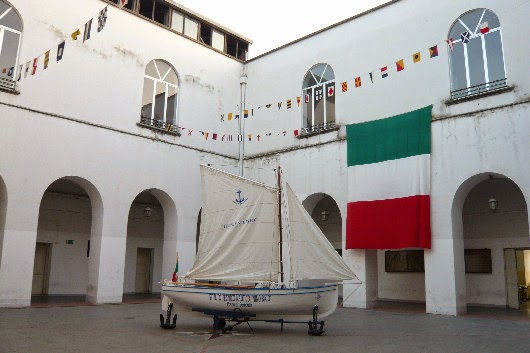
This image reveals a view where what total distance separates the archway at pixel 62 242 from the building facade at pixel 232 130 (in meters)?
0.06

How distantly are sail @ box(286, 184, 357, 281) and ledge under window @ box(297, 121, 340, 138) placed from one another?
7232mm

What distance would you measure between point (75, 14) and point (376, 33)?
34.2 feet

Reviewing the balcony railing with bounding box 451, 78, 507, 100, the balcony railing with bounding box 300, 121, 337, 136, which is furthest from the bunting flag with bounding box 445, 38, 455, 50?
the balcony railing with bounding box 300, 121, 337, 136

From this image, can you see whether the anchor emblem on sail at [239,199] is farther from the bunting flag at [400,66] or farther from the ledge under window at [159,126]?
the ledge under window at [159,126]

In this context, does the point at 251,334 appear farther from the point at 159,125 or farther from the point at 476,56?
the point at 476,56

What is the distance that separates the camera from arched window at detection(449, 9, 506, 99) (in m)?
13.6

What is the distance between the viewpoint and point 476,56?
14133 mm

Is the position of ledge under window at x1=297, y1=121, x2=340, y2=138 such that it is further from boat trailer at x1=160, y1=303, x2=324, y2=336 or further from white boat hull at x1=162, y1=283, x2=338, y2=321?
boat trailer at x1=160, y1=303, x2=324, y2=336

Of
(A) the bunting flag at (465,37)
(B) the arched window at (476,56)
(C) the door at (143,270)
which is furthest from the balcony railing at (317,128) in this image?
(C) the door at (143,270)

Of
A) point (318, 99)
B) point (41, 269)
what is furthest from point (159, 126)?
point (41, 269)

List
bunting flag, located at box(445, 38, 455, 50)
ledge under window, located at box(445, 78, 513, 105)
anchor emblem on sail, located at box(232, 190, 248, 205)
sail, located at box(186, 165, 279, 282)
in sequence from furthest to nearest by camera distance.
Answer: bunting flag, located at box(445, 38, 455, 50)
ledge under window, located at box(445, 78, 513, 105)
anchor emblem on sail, located at box(232, 190, 248, 205)
sail, located at box(186, 165, 279, 282)

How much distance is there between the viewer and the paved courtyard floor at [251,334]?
27.2ft

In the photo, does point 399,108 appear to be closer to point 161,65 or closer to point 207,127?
point 207,127

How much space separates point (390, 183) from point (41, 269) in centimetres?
1393
